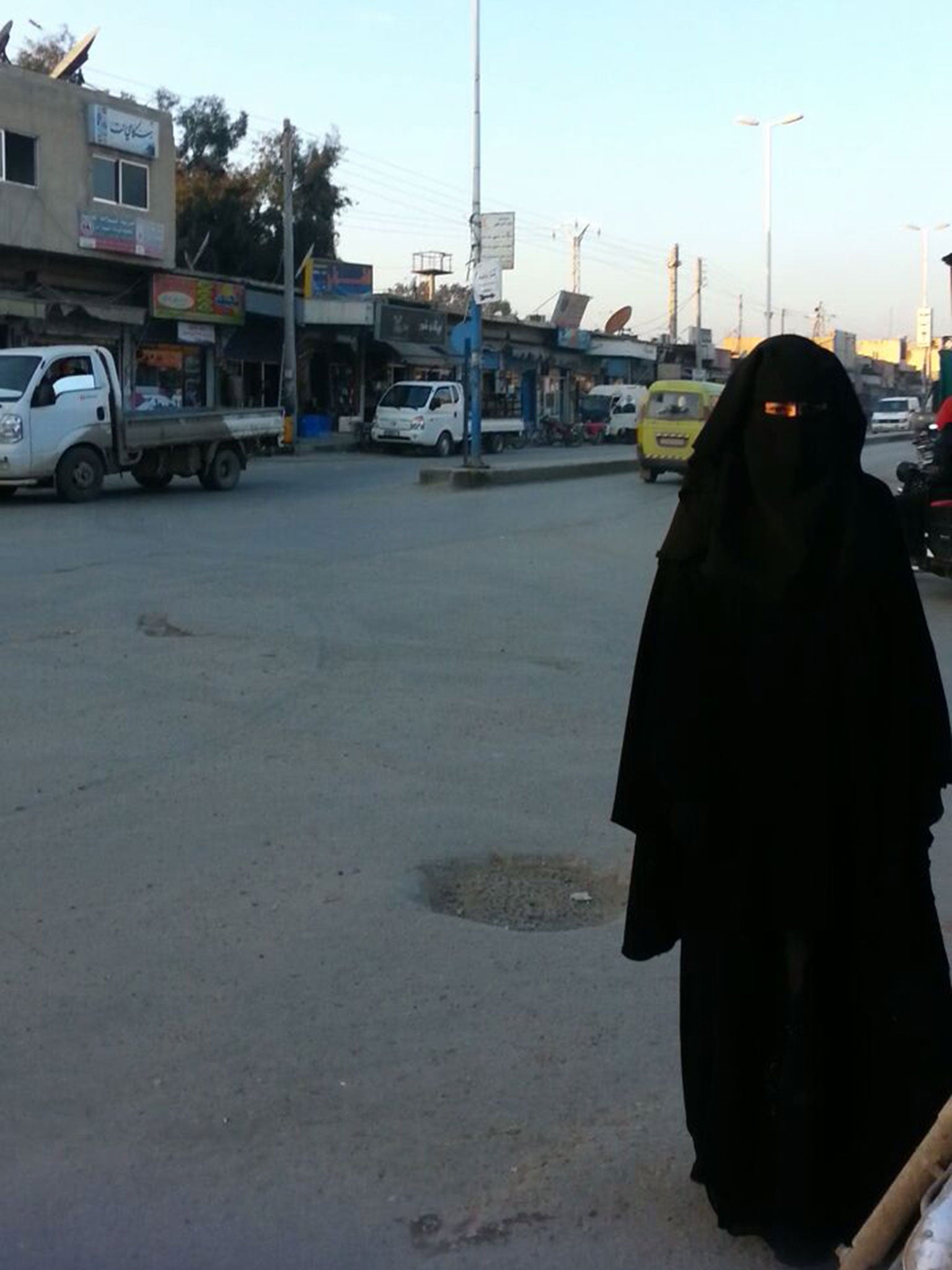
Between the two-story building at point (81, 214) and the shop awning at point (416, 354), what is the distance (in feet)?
38.9

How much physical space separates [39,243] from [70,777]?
29113 mm

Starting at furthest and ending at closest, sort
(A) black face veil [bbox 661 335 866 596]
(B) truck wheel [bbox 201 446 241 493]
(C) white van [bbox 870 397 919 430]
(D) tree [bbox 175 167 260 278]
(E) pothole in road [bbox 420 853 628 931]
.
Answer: (C) white van [bbox 870 397 919 430] → (D) tree [bbox 175 167 260 278] → (B) truck wheel [bbox 201 446 241 493] → (E) pothole in road [bbox 420 853 628 931] → (A) black face veil [bbox 661 335 866 596]

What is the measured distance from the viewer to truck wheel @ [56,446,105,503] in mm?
20688

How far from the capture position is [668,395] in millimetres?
29031

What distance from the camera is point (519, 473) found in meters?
27.6

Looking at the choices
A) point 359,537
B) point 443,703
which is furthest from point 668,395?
point 443,703

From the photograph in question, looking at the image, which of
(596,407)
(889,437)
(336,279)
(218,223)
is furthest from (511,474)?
(889,437)

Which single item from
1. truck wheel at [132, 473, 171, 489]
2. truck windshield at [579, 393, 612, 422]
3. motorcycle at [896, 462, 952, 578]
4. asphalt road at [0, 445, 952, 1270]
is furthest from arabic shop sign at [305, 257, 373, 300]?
asphalt road at [0, 445, 952, 1270]

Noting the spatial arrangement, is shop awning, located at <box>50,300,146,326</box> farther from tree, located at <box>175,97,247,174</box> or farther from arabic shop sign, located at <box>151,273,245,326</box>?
tree, located at <box>175,97,247,174</box>

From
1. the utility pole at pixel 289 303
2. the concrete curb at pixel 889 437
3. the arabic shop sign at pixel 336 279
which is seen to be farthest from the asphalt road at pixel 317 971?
the concrete curb at pixel 889 437

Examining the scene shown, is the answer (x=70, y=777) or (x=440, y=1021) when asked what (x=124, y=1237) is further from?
(x=70, y=777)

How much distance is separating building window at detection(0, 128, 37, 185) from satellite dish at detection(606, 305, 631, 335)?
3964 centimetres

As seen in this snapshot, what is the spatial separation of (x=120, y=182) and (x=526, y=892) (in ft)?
110

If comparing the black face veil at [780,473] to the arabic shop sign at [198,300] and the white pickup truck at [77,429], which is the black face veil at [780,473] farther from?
the arabic shop sign at [198,300]
